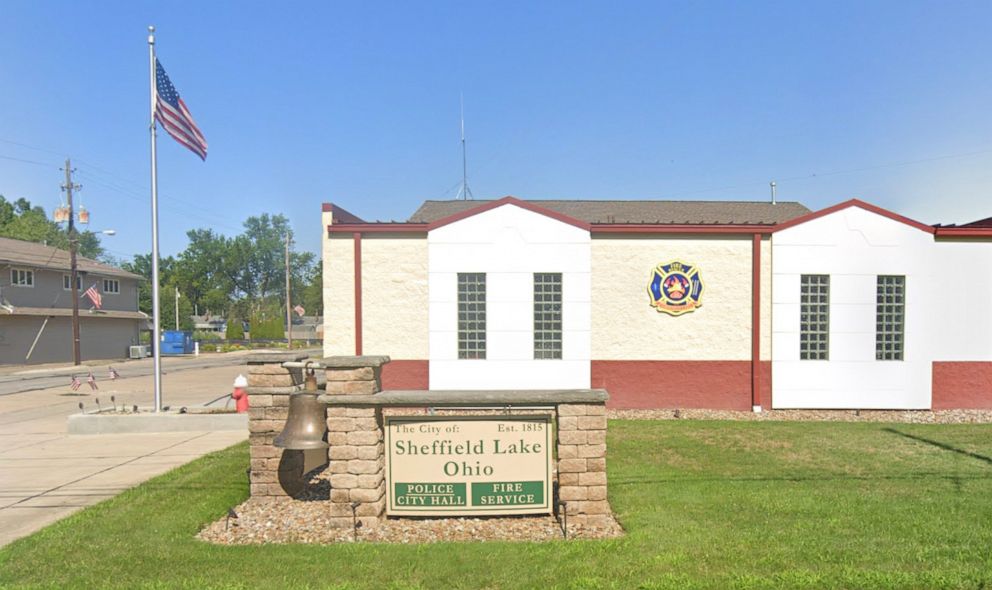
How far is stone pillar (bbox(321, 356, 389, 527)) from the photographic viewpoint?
6570 millimetres

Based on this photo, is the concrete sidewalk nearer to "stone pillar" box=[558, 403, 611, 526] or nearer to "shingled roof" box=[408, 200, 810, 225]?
"stone pillar" box=[558, 403, 611, 526]

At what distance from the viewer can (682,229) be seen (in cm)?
1597

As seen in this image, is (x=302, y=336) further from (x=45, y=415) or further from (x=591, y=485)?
(x=591, y=485)

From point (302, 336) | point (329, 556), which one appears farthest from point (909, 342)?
point (302, 336)

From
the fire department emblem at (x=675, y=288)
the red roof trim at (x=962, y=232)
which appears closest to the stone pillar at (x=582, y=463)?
the fire department emblem at (x=675, y=288)

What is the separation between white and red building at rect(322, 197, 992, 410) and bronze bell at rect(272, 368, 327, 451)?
8.90 m

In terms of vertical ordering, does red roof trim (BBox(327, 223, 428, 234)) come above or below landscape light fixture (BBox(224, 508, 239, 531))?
above

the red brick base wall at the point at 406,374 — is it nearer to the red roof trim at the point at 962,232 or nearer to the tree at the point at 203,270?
the red roof trim at the point at 962,232

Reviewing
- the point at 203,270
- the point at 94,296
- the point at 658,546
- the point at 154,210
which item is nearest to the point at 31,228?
the point at 203,270

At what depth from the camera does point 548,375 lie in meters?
15.7

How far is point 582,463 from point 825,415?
474 inches

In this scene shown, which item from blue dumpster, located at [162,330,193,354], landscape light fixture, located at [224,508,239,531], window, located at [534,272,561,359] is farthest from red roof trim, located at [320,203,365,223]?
blue dumpster, located at [162,330,193,354]

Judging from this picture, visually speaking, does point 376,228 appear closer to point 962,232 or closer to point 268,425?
point 268,425

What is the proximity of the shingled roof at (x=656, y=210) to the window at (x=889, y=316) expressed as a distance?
8.18 meters
